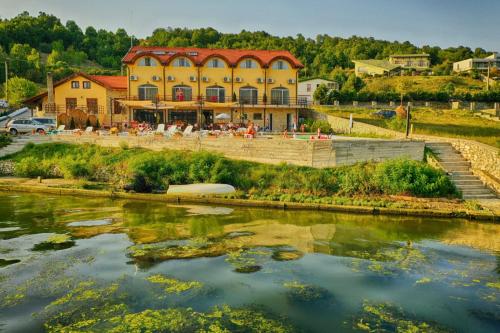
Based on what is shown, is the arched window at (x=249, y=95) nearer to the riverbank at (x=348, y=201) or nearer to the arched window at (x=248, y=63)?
the arched window at (x=248, y=63)

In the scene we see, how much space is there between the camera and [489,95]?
51531 mm

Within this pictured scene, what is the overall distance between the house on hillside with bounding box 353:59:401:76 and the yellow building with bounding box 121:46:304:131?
4625cm

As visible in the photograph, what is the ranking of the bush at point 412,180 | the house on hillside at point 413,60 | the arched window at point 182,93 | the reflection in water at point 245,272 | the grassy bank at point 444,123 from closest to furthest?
the reflection in water at point 245,272 < the bush at point 412,180 < the grassy bank at point 444,123 < the arched window at point 182,93 < the house on hillside at point 413,60

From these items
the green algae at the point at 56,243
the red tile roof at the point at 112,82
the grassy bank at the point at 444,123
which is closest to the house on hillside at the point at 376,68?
the grassy bank at the point at 444,123

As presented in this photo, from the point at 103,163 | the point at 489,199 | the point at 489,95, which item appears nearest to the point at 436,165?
the point at 489,199

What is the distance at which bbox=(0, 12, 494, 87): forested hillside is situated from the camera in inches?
3401

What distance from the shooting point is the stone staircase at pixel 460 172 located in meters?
21.1

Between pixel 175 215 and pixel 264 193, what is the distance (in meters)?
4.67

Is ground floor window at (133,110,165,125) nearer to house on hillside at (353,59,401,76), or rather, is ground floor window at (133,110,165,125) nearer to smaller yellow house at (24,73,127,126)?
smaller yellow house at (24,73,127,126)

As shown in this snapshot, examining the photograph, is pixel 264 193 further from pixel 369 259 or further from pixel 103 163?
pixel 103 163

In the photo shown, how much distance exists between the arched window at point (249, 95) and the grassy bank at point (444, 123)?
720 cm

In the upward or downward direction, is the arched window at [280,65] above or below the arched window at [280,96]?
above

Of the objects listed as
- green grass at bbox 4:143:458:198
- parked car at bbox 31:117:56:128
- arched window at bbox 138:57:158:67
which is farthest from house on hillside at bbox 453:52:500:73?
parked car at bbox 31:117:56:128

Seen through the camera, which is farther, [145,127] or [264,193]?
[145,127]
